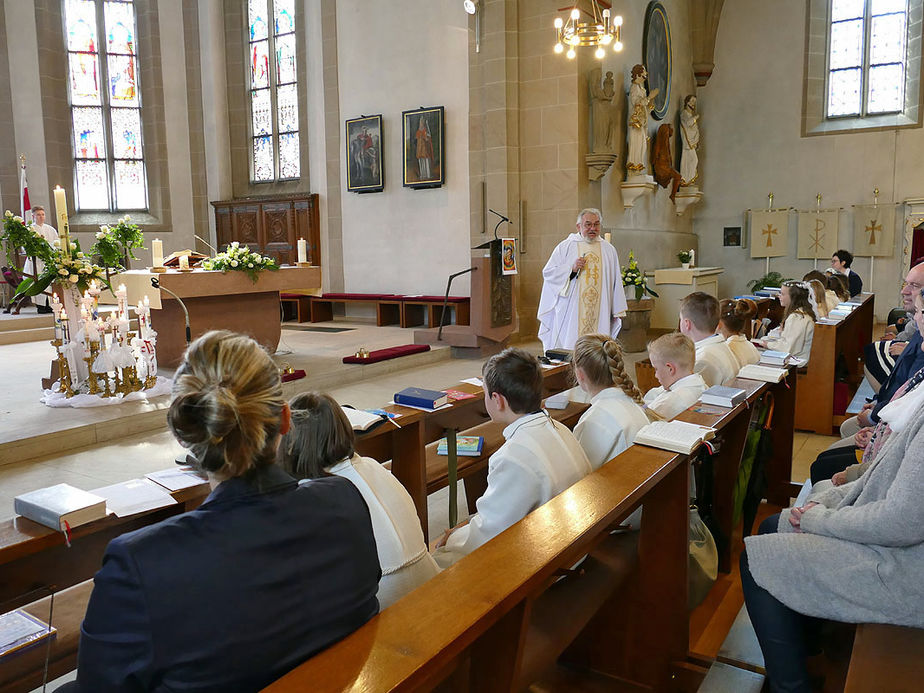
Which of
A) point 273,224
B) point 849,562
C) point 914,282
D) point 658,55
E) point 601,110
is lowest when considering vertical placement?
point 849,562

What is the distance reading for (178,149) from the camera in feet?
44.6

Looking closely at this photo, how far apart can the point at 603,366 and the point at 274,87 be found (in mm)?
11995

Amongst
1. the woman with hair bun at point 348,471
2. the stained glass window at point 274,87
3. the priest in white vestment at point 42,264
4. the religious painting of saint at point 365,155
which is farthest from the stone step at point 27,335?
the woman with hair bun at point 348,471

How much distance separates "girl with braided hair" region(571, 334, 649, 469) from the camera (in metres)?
2.76

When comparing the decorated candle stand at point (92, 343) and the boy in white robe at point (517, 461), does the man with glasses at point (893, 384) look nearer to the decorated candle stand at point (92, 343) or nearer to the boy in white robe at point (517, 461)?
the boy in white robe at point (517, 461)

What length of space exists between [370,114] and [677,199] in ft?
18.6

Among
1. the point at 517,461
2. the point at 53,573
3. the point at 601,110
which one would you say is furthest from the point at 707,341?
the point at 601,110

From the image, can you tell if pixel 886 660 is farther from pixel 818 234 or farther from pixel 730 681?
pixel 818 234

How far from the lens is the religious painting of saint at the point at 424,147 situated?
36.4ft

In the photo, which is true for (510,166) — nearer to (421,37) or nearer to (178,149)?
(421,37)

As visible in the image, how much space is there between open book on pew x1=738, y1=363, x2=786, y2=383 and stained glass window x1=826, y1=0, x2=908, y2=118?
11.9 meters

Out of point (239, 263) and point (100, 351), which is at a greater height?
point (239, 263)

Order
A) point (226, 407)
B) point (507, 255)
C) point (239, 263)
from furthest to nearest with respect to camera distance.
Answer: point (507, 255) < point (239, 263) < point (226, 407)

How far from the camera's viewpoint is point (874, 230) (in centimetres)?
1315
